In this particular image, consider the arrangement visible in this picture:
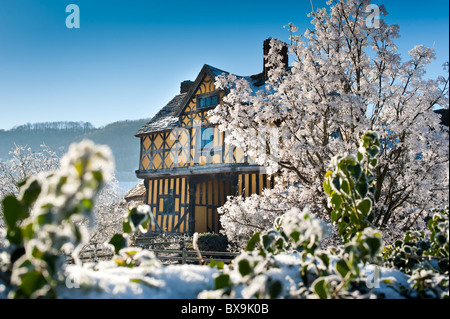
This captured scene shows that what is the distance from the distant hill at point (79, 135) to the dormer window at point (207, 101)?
116587 mm

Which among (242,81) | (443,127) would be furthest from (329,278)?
(242,81)

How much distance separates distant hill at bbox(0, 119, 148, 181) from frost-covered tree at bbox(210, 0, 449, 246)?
4986 inches

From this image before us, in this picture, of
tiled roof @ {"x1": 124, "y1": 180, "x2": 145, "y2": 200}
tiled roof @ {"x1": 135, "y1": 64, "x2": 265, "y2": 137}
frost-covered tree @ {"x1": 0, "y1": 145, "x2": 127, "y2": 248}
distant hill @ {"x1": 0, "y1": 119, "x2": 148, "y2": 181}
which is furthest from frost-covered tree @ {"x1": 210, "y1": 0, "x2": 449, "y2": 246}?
distant hill @ {"x1": 0, "y1": 119, "x2": 148, "y2": 181}

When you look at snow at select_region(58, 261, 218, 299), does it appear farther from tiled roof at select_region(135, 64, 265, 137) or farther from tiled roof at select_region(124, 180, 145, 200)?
tiled roof at select_region(124, 180, 145, 200)

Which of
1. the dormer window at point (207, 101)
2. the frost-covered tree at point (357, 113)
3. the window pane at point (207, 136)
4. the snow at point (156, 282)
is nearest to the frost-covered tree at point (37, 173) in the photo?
the window pane at point (207, 136)

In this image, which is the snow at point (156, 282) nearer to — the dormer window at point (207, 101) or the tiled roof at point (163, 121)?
the dormer window at point (207, 101)

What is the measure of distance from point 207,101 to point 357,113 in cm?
1156

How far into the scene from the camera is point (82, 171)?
92cm

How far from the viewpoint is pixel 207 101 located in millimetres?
16984

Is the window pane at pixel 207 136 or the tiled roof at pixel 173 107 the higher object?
the tiled roof at pixel 173 107

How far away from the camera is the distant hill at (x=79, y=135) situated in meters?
135

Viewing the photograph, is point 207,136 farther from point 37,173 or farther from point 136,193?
point 136,193
